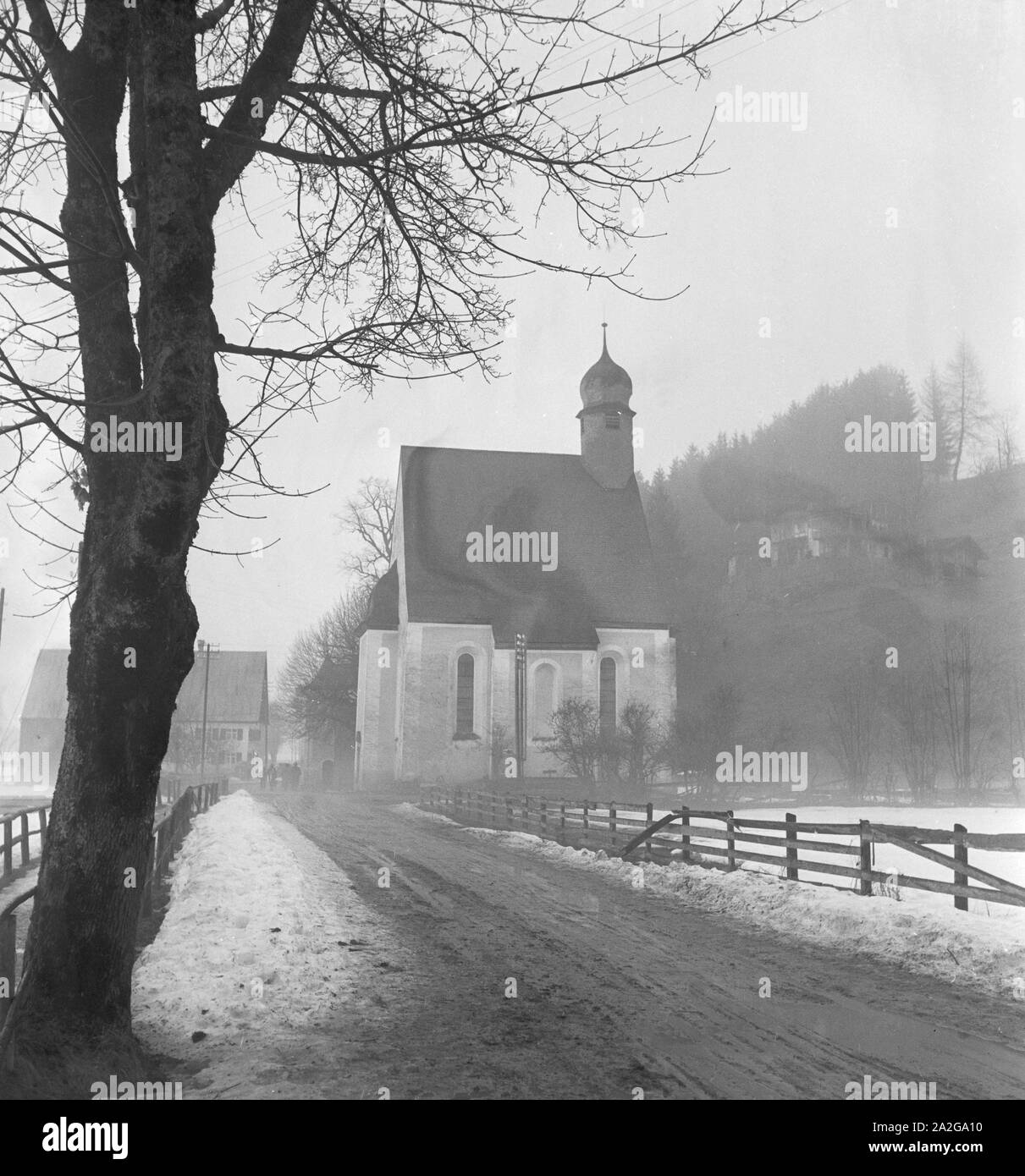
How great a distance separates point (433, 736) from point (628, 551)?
12.4 meters

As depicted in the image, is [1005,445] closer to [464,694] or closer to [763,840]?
[464,694]

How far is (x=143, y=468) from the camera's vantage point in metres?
6.07

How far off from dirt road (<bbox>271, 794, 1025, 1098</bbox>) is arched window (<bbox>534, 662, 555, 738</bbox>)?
30.5 meters

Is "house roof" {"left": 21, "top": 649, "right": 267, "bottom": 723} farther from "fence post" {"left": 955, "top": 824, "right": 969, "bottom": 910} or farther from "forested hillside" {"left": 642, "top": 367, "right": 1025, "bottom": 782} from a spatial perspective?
"fence post" {"left": 955, "top": 824, "right": 969, "bottom": 910}

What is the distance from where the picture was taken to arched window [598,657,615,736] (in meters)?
43.8

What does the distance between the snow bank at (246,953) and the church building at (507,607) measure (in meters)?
28.3

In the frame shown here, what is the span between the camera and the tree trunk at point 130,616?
19.5 ft

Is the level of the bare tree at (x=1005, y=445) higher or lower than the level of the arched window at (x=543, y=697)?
higher

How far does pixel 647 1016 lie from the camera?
7.34 meters

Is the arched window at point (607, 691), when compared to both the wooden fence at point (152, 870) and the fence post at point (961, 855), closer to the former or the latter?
the wooden fence at point (152, 870)

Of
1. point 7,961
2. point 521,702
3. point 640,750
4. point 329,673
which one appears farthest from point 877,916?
point 329,673

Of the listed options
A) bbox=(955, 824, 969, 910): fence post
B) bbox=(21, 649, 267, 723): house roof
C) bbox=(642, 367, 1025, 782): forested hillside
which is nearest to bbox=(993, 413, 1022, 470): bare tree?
bbox=(642, 367, 1025, 782): forested hillside

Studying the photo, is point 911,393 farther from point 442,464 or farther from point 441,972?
point 441,972

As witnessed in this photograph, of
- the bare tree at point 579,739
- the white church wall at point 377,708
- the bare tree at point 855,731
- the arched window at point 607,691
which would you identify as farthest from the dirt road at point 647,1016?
the white church wall at point 377,708
